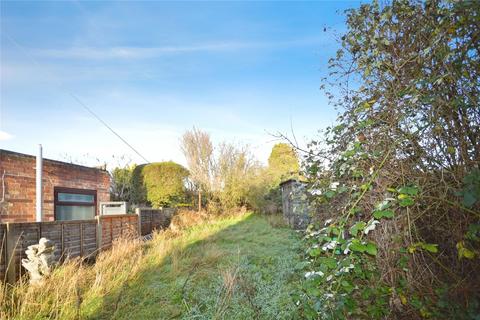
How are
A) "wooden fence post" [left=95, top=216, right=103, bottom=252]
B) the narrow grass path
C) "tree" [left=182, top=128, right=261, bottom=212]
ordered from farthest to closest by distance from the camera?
"tree" [left=182, top=128, right=261, bottom=212], "wooden fence post" [left=95, top=216, right=103, bottom=252], the narrow grass path

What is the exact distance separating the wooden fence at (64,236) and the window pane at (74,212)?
2468 mm

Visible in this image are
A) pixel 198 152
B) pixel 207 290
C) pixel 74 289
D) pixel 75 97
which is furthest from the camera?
pixel 198 152

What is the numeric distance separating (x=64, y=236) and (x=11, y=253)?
1.12m

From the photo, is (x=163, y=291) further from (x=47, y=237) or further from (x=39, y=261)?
(x=47, y=237)

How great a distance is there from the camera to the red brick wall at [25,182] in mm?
7332

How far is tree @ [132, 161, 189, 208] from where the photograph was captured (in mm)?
14109

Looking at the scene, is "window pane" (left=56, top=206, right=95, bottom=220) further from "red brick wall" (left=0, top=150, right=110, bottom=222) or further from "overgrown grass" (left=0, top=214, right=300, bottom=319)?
"overgrown grass" (left=0, top=214, right=300, bottom=319)

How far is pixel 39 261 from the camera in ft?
14.0

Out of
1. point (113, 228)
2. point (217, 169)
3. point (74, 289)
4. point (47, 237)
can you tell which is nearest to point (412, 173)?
point (74, 289)

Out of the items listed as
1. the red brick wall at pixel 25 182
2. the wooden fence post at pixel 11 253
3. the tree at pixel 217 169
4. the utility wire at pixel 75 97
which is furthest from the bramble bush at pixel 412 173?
the tree at pixel 217 169

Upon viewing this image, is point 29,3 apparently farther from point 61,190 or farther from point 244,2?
point 61,190

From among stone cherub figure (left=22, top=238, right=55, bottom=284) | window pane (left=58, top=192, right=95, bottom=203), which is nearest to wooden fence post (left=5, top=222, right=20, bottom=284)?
stone cherub figure (left=22, top=238, right=55, bottom=284)

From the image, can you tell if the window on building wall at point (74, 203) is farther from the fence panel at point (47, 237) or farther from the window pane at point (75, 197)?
the fence panel at point (47, 237)

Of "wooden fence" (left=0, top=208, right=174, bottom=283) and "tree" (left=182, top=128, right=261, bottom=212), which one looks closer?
"wooden fence" (left=0, top=208, right=174, bottom=283)
